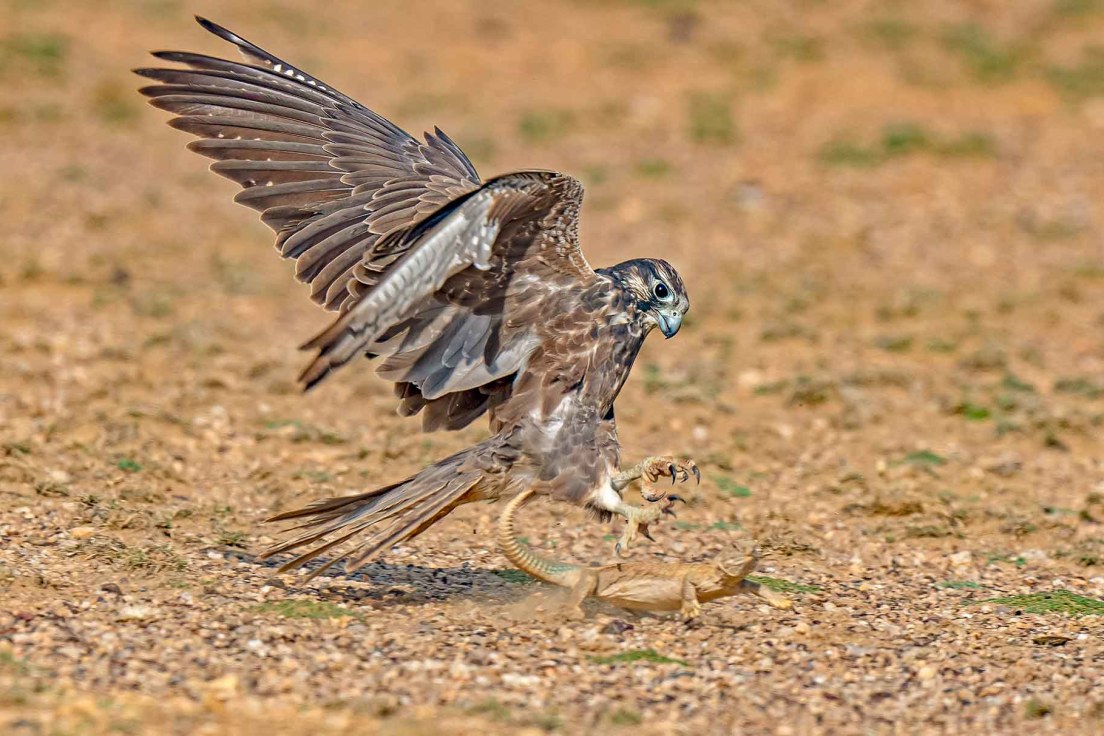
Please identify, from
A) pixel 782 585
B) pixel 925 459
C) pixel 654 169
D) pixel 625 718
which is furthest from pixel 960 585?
pixel 654 169

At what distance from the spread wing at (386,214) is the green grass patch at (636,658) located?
1211mm

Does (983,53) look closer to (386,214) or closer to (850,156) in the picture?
(850,156)

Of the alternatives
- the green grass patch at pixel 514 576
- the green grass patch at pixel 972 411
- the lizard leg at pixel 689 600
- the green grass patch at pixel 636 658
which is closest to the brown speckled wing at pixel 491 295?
the green grass patch at pixel 514 576

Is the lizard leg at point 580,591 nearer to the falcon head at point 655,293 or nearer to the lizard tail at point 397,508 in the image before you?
the lizard tail at point 397,508

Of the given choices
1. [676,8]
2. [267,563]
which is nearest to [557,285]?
[267,563]

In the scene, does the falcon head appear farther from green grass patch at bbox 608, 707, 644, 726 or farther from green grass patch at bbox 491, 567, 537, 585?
green grass patch at bbox 608, 707, 644, 726

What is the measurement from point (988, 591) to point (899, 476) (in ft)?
4.56

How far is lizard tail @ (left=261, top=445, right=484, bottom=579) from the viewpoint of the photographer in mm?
5062

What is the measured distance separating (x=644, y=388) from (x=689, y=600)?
3256mm

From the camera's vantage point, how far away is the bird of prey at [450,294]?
16.9ft

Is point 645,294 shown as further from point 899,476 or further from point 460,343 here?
point 899,476

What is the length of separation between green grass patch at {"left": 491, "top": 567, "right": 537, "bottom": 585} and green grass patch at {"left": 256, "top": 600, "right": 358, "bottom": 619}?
0.76 m

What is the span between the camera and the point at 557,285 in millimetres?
5414

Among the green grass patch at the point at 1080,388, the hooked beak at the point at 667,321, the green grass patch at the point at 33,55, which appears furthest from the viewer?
the green grass patch at the point at 33,55
